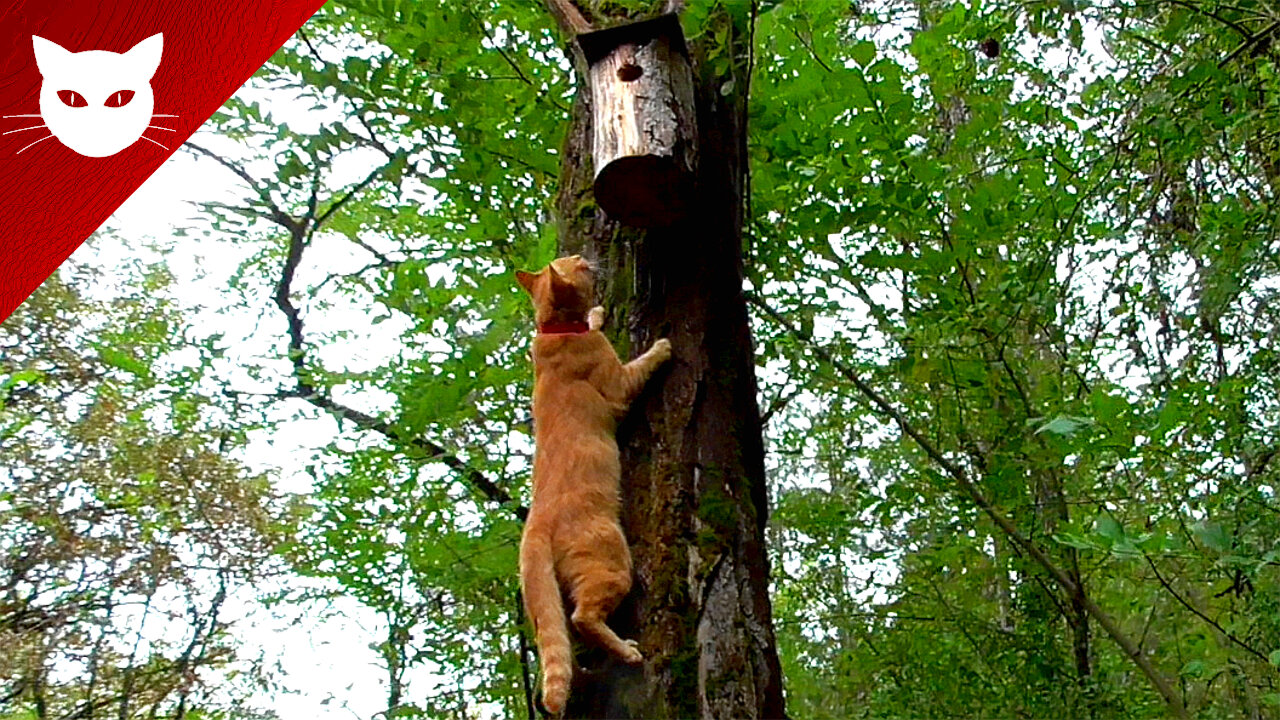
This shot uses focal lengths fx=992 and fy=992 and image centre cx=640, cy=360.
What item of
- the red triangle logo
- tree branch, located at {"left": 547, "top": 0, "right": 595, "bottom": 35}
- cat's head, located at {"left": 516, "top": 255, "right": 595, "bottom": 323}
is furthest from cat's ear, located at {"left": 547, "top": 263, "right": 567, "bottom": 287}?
the red triangle logo

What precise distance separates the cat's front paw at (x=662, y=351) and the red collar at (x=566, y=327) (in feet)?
0.63

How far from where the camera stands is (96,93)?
3.08 ft

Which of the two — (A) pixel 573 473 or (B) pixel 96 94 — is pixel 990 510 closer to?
(A) pixel 573 473

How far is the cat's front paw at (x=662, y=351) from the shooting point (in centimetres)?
185

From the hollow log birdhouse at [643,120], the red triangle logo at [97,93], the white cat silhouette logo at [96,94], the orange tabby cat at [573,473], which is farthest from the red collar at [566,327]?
the white cat silhouette logo at [96,94]

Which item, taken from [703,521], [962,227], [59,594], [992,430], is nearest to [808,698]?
[992,430]

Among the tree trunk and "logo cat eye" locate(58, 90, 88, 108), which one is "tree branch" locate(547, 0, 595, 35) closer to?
the tree trunk

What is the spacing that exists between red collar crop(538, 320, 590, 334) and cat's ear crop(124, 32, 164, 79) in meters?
1.08

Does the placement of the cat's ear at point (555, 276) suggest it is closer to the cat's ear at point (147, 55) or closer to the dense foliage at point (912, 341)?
the dense foliage at point (912, 341)

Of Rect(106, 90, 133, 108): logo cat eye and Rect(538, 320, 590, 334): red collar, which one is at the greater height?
Rect(538, 320, 590, 334): red collar

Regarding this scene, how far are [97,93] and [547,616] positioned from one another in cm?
104

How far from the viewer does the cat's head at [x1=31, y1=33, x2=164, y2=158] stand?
927mm

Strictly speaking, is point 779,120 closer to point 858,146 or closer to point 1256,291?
point 858,146

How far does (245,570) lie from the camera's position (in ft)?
13.8
